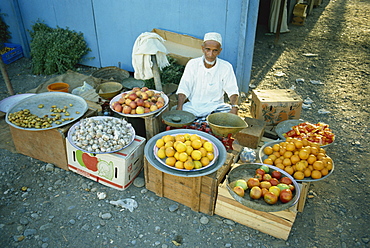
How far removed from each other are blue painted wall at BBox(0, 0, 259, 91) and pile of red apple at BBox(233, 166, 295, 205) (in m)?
2.97

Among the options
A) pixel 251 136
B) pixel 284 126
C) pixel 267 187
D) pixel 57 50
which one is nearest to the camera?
pixel 267 187

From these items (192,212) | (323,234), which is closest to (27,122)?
(192,212)

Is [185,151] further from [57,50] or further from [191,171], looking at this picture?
[57,50]

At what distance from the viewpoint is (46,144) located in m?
3.73

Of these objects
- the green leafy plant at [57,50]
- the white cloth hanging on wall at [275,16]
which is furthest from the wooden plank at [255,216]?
the white cloth hanging on wall at [275,16]

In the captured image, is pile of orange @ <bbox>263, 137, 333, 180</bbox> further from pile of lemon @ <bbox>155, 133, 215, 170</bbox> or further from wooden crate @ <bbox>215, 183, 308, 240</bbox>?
pile of lemon @ <bbox>155, 133, 215, 170</bbox>

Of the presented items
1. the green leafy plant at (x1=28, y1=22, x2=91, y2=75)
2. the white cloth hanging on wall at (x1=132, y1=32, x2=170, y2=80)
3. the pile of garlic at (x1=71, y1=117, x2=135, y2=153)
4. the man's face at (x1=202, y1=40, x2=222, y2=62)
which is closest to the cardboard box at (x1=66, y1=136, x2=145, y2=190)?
the pile of garlic at (x1=71, y1=117, x2=135, y2=153)

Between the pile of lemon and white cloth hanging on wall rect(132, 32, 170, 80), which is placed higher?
white cloth hanging on wall rect(132, 32, 170, 80)

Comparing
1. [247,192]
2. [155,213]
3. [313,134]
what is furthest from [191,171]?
[313,134]

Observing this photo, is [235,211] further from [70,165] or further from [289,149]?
[70,165]

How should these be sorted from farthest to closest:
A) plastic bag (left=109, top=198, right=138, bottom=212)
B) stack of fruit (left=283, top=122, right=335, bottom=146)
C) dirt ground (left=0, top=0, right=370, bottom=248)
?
stack of fruit (left=283, top=122, right=335, bottom=146) → plastic bag (left=109, top=198, right=138, bottom=212) → dirt ground (left=0, top=0, right=370, bottom=248)

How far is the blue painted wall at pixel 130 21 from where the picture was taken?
16.8 feet

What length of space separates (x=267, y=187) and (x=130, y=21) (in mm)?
4657

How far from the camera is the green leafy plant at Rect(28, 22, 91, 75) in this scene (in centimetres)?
648
